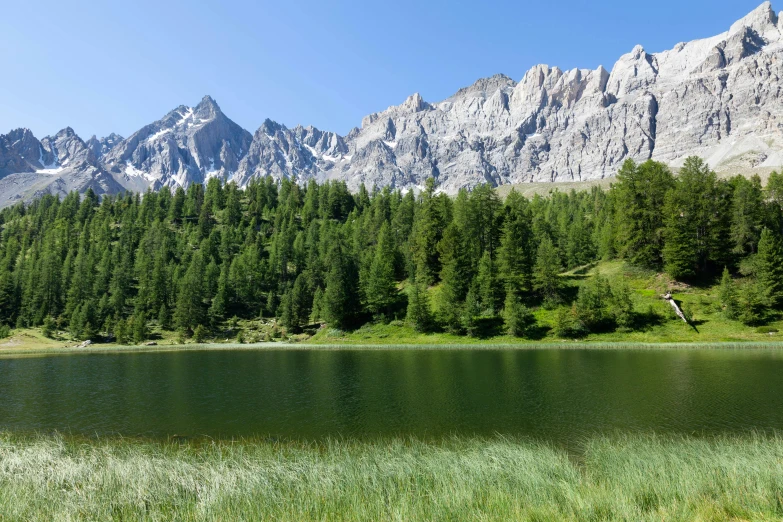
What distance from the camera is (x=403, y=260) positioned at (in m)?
108

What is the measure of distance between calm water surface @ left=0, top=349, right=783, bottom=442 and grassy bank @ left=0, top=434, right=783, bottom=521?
20.7 ft

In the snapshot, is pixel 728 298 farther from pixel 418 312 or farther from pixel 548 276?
pixel 418 312

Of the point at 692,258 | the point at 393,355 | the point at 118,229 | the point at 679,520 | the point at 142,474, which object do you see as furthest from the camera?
the point at 118,229

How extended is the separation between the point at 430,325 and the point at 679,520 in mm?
72416

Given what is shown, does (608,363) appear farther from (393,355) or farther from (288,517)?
(288,517)

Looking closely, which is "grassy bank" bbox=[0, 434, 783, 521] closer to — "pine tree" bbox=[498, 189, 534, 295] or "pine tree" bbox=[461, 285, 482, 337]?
"pine tree" bbox=[461, 285, 482, 337]

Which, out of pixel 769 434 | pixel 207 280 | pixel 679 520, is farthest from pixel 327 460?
pixel 207 280

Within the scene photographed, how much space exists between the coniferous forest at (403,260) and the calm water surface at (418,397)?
1023 inches

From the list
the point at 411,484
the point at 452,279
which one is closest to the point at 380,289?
the point at 452,279

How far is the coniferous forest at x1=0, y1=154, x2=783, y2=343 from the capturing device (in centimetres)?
7750

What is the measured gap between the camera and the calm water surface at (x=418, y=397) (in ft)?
83.5

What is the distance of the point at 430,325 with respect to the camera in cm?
8238

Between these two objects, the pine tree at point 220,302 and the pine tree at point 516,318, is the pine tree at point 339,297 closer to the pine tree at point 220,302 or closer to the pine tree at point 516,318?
the pine tree at point 516,318

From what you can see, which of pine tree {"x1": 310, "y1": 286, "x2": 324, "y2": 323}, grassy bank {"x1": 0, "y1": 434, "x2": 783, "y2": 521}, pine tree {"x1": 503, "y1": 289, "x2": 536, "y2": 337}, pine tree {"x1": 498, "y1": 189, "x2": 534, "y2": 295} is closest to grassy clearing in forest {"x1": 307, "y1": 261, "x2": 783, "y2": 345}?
pine tree {"x1": 503, "y1": 289, "x2": 536, "y2": 337}
